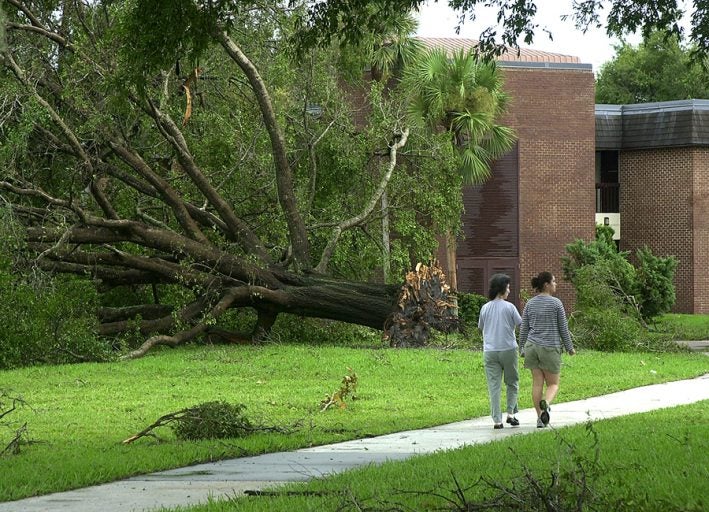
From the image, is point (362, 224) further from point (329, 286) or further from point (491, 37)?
point (491, 37)

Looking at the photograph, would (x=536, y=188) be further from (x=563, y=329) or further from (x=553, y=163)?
(x=563, y=329)

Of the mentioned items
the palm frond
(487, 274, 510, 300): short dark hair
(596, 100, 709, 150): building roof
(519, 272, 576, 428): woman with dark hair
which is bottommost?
(519, 272, 576, 428): woman with dark hair

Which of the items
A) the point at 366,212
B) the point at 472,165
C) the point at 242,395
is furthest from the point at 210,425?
the point at 472,165

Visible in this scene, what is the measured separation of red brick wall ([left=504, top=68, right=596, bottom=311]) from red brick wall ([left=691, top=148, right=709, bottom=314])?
4730 mm

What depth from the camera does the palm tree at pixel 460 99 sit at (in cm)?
3425

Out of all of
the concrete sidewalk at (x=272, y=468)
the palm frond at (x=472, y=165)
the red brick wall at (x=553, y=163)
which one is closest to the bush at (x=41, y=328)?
the concrete sidewalk at (x=272, y=468)

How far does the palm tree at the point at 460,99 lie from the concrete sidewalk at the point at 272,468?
20.0 meters

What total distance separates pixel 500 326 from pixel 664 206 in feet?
112

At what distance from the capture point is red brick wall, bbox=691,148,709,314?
147 feet

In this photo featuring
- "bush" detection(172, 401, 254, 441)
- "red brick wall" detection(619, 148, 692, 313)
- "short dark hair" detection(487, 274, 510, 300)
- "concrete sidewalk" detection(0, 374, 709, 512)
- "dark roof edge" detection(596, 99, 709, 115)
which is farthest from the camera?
"red brick wall" detection(619, 148, 692, 313)

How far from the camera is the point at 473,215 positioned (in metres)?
41.5

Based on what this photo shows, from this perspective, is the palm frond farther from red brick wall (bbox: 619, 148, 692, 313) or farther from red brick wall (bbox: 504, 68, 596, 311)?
red brick wall (bbox: 619, 148, 692, 313)

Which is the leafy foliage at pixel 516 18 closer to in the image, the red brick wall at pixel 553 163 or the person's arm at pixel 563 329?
Result: the person's arm at pixel 563 329

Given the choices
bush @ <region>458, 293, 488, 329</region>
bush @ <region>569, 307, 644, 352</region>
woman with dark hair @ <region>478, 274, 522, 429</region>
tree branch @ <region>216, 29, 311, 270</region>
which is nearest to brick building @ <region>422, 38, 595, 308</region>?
bush @ <region>458, 293, 488, 329</region>
